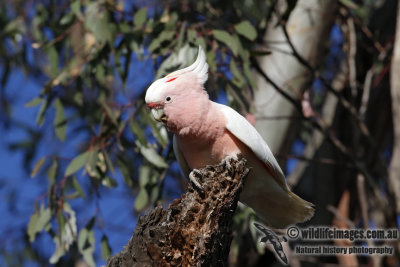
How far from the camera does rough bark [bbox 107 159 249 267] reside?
6.56ft

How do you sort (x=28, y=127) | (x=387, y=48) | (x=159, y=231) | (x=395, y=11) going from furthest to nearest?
(x=28, y=127) → (x=395, y=11) → (x=387, y=48) → (x=159, y=231)

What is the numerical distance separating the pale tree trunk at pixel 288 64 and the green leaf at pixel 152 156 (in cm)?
74

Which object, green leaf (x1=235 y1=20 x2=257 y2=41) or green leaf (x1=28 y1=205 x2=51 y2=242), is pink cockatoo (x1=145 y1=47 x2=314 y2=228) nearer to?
green leaf (x1=235 y1=20 x2=257 y2=41)

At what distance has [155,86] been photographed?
247 cm

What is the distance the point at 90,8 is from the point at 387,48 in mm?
2113

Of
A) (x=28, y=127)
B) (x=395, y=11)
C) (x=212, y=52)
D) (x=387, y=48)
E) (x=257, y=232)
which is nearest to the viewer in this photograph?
(x=212, y=52)

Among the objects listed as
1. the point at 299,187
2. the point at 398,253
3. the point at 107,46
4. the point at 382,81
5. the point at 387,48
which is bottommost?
the point at 299,187

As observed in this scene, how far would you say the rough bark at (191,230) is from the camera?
2000mm

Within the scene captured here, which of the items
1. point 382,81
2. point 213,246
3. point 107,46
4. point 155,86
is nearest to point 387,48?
point 382,81

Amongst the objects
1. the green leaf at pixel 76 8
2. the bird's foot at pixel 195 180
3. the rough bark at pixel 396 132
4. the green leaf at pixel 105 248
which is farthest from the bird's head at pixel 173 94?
the rough bark at pixel 396 132

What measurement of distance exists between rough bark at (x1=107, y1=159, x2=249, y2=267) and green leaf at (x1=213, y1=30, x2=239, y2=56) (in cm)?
124

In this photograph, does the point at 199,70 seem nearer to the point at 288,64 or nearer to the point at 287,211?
the point at 287,211

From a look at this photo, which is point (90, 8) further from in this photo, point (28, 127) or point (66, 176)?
point (28, 127)

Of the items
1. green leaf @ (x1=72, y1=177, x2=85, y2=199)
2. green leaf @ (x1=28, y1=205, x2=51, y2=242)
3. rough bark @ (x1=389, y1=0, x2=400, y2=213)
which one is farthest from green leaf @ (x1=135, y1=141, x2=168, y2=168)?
rough bark @ (x1=389, y1=0, x2=400, y2=213)
